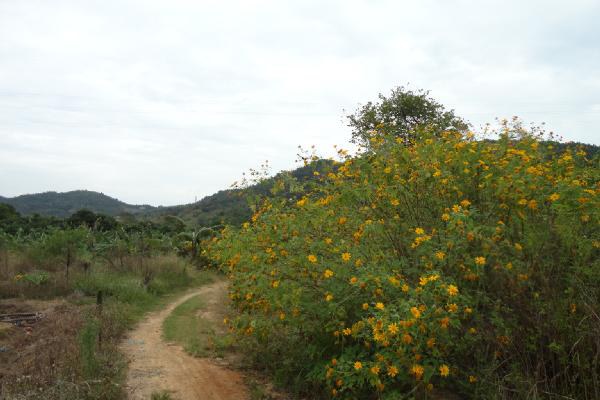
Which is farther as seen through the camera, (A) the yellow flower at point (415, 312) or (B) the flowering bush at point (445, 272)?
(B) the flowering bush at point (445, 272)

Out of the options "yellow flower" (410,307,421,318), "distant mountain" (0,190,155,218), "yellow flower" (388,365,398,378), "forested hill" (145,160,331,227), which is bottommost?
"yellow flower" (388,365,398,378)

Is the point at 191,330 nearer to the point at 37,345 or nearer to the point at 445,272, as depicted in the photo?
the point at 37,345

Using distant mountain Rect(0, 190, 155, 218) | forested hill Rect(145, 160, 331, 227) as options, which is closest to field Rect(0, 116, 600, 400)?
forested hill Rect(145, 160, 331, 227)

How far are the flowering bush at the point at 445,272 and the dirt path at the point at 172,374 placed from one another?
2.63ft

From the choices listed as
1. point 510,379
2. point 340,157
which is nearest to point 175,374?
point 340,157

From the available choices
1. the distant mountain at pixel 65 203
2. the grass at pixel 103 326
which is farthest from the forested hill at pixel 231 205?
the distant mountain at pixel 65 203

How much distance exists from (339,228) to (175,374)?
293 cm

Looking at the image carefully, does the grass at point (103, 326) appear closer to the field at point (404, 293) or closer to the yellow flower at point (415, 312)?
the field at point (404, 293)

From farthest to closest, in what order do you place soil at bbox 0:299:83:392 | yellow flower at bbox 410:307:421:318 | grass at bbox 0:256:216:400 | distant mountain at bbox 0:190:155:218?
distant mountain at bbox 0:190:155:218 < soil at bbox 0:299:83:392 < grass at bbox 0:256:216:400 < yellow flower at bbox 410:307:421:318

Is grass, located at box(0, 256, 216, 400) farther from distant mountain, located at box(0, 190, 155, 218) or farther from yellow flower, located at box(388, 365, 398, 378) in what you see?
distant mountain, located at box(0, 190, 155, 218)

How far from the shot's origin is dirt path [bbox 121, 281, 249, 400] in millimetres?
5422

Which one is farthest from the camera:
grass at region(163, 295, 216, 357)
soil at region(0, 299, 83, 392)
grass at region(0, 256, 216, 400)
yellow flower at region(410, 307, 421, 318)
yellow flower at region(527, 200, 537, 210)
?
grass at region(163, 295, 216, 357)

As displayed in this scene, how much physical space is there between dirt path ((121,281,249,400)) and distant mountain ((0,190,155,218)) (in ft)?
183

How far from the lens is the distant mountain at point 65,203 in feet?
204
